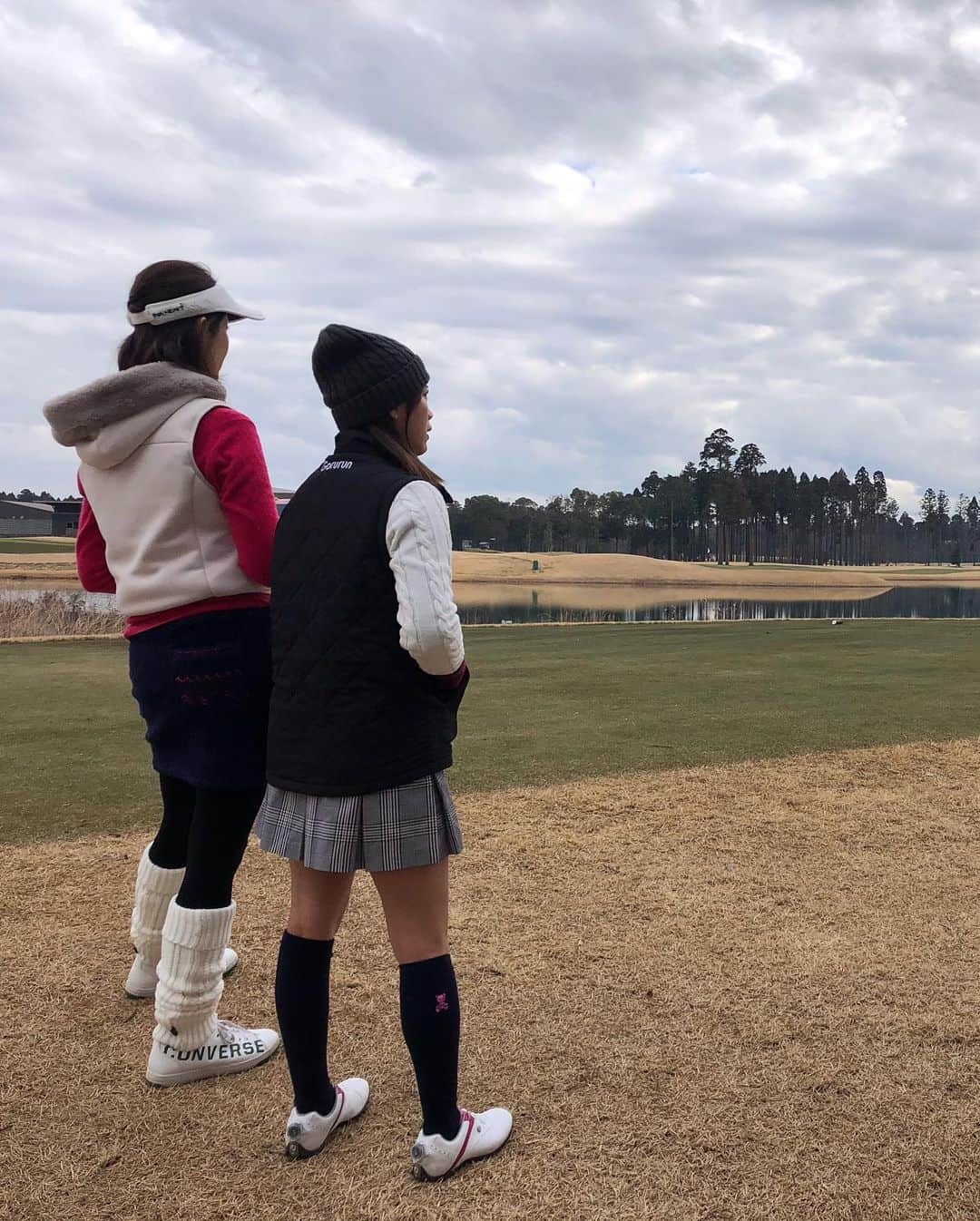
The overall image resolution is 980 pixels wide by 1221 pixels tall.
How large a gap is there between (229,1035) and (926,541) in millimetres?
162782

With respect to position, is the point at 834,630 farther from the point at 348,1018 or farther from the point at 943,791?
the point at 348,1018

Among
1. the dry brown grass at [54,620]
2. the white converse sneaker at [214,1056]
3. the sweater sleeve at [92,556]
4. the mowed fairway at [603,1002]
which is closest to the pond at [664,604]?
the dry brown grass at [54,620]

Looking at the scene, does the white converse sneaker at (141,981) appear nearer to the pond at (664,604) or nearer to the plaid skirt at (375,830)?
the plaid skirt at (375,830)

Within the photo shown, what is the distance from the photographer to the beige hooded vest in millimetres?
2668

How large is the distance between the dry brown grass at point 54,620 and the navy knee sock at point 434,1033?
16197 mm

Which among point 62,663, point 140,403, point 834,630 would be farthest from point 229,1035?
point 834,630

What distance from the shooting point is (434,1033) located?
7.89 feet

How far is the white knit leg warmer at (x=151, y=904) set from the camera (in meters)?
3.25

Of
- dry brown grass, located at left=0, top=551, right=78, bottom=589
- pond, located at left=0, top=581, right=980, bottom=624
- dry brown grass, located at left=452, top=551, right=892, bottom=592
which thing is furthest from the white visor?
dry brown grass, located at left=452, top=551, right=892, bottom=592

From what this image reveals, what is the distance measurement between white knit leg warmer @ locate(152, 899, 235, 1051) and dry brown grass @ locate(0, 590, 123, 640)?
1546 cm

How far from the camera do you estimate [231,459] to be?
262 cm

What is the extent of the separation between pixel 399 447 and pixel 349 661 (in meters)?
0.55

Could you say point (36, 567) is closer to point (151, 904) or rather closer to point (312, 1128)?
point (151, 904)

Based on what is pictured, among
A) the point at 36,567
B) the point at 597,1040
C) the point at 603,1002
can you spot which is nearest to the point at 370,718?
the point at 597,1040
